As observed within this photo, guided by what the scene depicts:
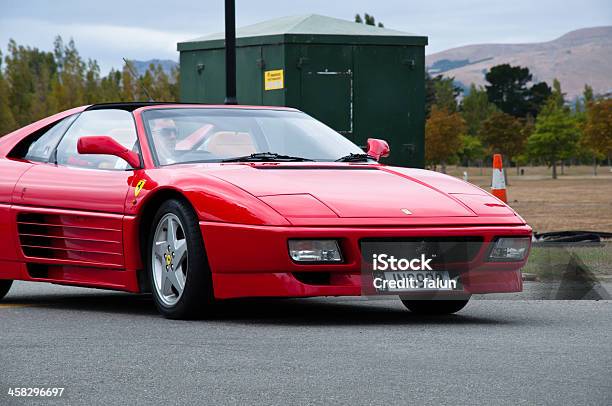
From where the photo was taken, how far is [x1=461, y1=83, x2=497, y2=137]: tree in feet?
465

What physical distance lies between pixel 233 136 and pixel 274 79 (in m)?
7.79

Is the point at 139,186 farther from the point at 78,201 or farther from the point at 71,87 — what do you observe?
the point at 71,87

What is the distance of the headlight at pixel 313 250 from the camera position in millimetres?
7234

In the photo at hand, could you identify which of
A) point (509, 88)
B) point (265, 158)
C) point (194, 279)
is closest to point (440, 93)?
point (509, 88)

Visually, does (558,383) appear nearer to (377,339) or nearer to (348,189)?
(377,339)

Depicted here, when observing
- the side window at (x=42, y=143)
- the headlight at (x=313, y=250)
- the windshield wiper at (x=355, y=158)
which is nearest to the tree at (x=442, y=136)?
the side window at (x=42, y=143)

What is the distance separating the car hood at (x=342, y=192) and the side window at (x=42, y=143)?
1768mm

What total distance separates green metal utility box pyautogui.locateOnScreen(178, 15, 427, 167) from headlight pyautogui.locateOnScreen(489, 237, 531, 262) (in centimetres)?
861

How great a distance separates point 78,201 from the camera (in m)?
8.41

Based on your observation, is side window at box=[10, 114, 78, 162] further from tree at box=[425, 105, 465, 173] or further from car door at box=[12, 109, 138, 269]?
tree at box=[425, 105, 465, 173]

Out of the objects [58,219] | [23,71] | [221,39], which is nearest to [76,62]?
[23,71]

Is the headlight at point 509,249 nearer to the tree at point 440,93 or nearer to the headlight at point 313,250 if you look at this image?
the headlight at point 313,250

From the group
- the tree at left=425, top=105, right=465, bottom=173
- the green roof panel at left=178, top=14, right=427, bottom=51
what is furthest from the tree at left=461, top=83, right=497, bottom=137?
the green roof panel at left=178, top=14, right=427, bottom=51

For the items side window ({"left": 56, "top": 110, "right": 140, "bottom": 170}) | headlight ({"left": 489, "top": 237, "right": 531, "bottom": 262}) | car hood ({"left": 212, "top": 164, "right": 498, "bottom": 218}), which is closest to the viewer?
car hood ({"left": 212, "top": 164, "right": 498, "bottom": 218})
